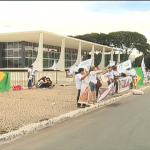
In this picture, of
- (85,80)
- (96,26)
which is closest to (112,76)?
(85,80)

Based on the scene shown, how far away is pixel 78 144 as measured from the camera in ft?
16.0

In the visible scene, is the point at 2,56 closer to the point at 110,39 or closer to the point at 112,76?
the point at 112,76

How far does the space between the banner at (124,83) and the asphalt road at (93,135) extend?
19.5 ft

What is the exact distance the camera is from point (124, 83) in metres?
14.4

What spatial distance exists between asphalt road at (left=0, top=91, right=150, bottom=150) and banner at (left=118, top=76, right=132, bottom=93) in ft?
19.5

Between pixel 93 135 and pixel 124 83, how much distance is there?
9.34 m

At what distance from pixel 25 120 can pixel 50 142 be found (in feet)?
6.33

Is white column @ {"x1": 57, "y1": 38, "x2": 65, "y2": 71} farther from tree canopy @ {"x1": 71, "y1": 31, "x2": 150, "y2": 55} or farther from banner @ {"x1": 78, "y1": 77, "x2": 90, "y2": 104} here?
tree canopy @ {"x1": 71, "y1": 31, "x2": 150, "y2": 55}

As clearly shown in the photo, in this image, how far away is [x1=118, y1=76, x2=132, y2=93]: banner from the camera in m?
13.5

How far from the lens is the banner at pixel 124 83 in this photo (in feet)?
44.3

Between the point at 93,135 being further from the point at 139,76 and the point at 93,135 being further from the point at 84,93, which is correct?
the point at 139,76

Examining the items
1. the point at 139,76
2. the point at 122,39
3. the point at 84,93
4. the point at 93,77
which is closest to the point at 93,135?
the point at 84,93

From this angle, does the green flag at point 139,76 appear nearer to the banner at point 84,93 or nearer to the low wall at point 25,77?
the low wall at point 25,77

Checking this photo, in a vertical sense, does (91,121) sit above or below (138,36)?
below
